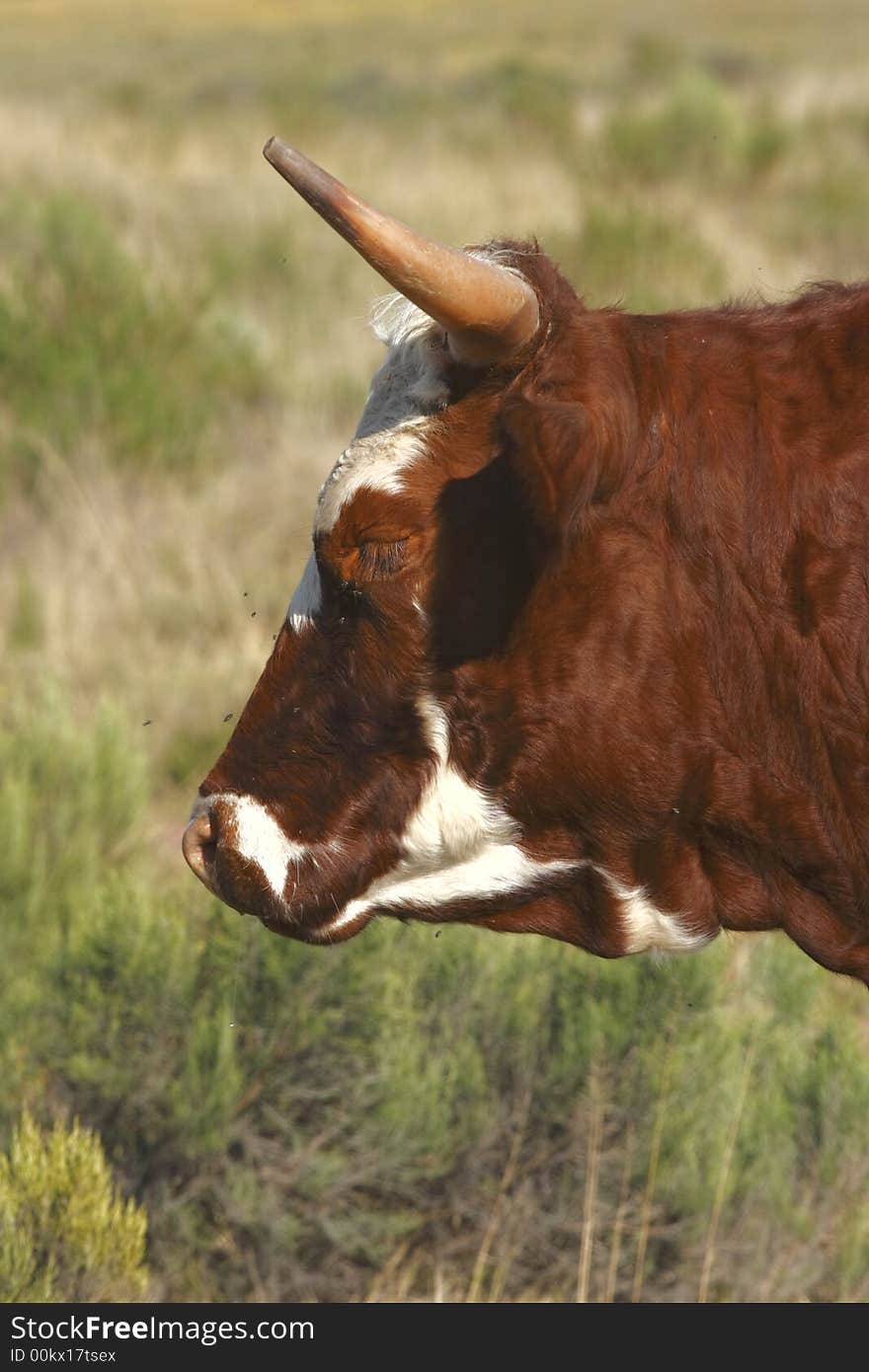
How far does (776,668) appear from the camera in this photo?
235cm

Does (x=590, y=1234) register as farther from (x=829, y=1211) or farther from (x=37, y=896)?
(x=37, y=896)

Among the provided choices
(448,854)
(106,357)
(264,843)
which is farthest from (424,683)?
(106,357)

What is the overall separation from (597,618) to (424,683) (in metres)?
0.29

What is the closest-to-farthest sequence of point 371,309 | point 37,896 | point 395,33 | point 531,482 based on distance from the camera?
1. point 531,482
2. point 371,309
3. point 37,896
4. point 395,33

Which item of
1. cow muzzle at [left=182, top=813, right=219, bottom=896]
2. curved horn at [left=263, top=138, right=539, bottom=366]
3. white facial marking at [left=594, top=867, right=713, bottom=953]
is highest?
curved horn at [left=263, top=138, right=539, bottom=366]

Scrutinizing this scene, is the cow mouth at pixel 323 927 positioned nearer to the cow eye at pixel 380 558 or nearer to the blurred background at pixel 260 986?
the cow eye at pixel 380 558

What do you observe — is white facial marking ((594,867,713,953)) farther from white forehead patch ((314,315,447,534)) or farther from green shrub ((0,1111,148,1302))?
green shrub ((0,1111,148,1302))

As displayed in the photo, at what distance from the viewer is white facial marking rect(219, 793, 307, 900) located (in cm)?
269

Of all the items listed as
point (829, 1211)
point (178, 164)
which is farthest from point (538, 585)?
point (178, 164)

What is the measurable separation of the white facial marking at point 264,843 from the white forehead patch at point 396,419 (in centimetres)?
48

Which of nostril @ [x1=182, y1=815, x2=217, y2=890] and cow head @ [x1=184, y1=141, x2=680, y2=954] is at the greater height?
cow head @ [x1=184, y1=141, x2=680, y2=954]

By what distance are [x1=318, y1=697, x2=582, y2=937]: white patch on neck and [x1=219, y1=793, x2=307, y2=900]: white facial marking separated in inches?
5.0

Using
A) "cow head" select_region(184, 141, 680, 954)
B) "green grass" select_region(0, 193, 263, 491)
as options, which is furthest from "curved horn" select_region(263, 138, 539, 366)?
"green grass" select_region(0, 193, 263, 491)

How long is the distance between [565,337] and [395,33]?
70520 mm
